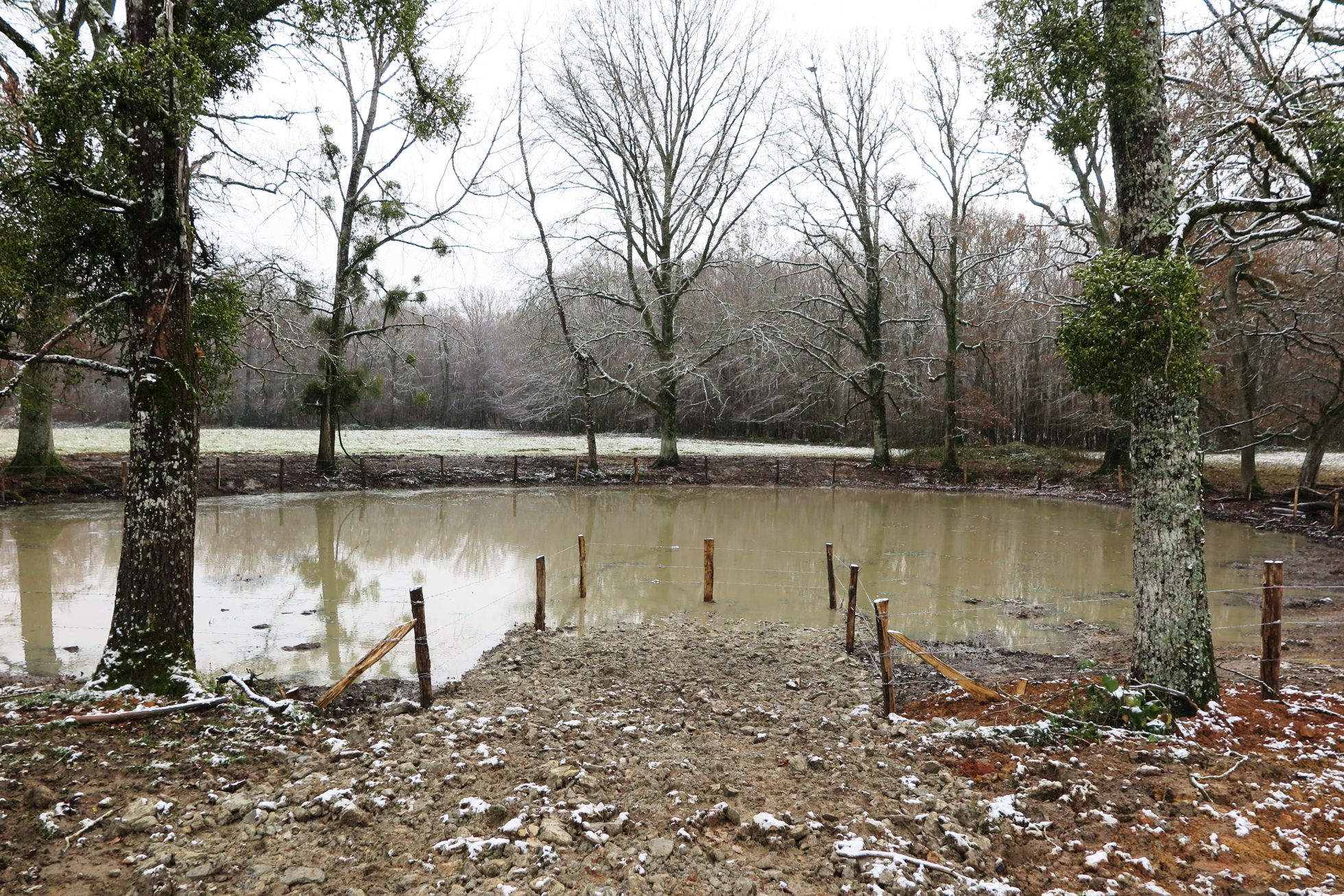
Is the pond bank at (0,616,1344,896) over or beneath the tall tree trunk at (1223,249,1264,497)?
beneath

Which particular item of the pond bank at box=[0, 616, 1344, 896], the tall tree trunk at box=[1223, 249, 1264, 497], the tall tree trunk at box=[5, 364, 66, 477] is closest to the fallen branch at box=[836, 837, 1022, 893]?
the pond bank at box=[0, 616, 1344, 896]

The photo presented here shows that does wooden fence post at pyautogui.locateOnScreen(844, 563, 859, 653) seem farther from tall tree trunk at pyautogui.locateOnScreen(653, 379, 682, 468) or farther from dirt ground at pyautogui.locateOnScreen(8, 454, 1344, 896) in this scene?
tall tree trunk at pyautogui.locateOnScreen(653, 379, 682, 468)

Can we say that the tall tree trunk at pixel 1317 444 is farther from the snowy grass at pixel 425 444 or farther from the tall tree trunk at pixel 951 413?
the snowy grass at pixel 425 444

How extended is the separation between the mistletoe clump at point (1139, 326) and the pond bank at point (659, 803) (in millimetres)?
2531

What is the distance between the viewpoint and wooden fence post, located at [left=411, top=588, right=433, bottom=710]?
6.40m

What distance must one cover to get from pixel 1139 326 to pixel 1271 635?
9.96ft

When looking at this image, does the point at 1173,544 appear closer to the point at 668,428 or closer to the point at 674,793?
the point at 674,793

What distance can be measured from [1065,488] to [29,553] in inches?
1093

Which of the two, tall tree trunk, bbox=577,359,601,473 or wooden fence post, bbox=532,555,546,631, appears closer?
wooden fence post, bbox=532,555,546,631

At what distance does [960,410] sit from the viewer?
2811 centimetres

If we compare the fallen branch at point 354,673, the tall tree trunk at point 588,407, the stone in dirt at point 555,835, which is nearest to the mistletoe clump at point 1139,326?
the stone in dirt at point 555,835

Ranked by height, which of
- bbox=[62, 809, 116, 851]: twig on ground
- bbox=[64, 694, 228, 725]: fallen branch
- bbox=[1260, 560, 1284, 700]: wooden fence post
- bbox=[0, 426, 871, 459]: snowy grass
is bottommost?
bbox=[62, 809, 116, 851]: twig on ground

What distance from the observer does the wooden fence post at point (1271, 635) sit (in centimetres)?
591

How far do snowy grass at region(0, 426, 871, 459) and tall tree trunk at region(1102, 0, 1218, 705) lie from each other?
28.0 m
